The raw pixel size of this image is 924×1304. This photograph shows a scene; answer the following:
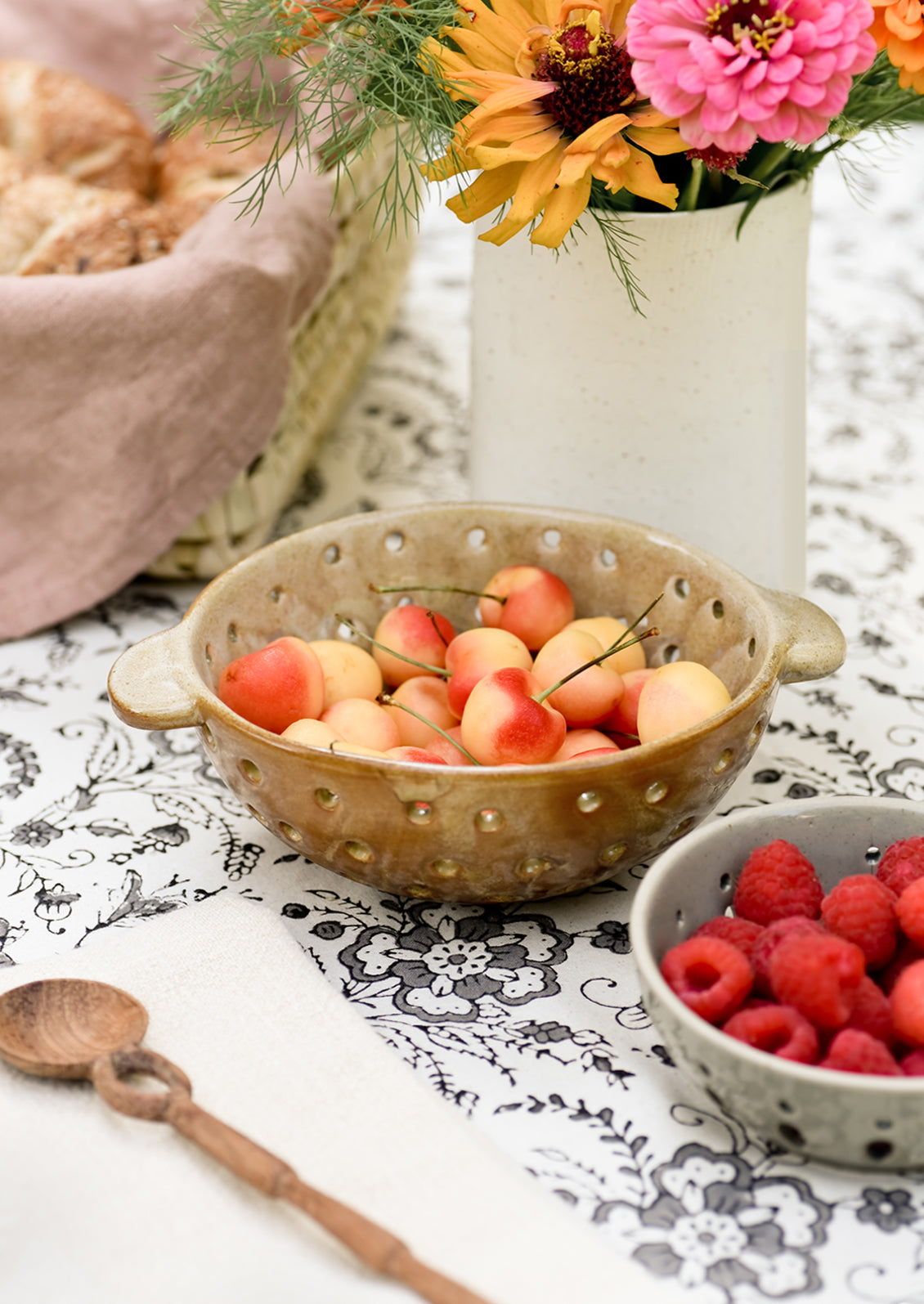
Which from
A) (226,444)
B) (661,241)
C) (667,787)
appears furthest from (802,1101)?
(226,444)

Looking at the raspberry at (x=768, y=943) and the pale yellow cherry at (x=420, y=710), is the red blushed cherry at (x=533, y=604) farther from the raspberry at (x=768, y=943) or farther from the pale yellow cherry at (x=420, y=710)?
the raspberry at (x=768, y=943)

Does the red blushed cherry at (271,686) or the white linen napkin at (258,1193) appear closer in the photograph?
the white linen napkin at (258,1193)

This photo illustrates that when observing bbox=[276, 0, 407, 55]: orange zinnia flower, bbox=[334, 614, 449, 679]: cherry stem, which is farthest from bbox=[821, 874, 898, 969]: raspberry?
bbox=[276, 0, 407, 55]: orange zinnia flower

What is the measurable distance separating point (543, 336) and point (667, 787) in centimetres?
26

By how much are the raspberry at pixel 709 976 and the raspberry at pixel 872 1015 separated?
32 millimetres

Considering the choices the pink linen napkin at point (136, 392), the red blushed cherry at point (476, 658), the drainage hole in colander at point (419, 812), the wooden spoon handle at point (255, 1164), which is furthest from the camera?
the pink linen napkin at point (136, 392)

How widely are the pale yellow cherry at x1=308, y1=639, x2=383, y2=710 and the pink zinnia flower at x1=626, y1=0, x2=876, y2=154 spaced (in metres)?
0.26

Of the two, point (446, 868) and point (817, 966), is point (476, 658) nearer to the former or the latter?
point (446, 868)

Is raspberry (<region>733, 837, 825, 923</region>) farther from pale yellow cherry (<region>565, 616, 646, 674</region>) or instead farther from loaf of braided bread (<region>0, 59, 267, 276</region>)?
loaf of braided bread (<region>0, 59, 267, 276</region>)

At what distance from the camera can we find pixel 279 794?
1.53 ft

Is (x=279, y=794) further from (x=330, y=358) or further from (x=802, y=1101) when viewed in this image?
(x=330, y=358)

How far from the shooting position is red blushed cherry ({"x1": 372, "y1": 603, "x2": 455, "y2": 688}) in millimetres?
587

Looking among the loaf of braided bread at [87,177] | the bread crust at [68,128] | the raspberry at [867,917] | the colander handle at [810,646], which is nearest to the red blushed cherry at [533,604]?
the colander handle at [810,646]

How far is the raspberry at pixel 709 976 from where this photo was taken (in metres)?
0.39
